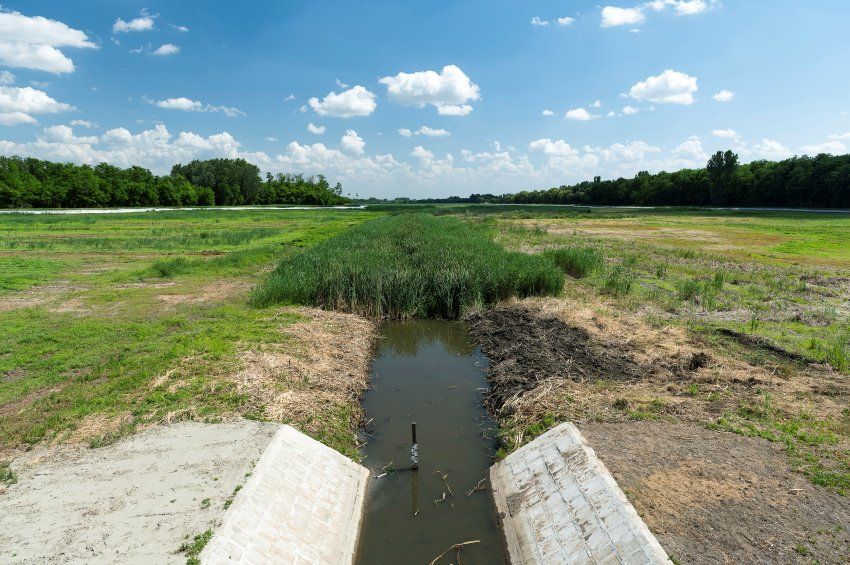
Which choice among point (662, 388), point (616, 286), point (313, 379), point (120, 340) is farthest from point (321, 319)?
point (616, 286)

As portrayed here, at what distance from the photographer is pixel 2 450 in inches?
269

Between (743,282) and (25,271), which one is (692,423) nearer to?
(743,282)

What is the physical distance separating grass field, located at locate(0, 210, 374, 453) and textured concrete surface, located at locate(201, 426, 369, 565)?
0.99 m

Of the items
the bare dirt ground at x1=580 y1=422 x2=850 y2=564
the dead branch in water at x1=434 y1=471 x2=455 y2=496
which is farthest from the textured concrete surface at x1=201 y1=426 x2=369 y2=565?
the bare dirt ground at x1=580 y1=422 x2=850 y2=564

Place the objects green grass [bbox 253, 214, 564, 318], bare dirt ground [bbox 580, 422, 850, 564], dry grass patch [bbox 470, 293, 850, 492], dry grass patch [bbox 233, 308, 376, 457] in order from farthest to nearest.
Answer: green grass [bbox 253, 214, 564, 318] < dry grass patch [bbox 233, 308, 376, 457] < dry grass patch [bbox 470, 293, 850, 492] < bare dirt ground [bbox 580, 422, 850, 564]

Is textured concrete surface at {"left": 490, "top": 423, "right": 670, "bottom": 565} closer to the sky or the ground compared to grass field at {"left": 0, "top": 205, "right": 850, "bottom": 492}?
closer to the ground

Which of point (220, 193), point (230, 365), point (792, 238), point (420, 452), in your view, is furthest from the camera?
point (220, 193)

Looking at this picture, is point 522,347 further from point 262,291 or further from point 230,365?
point 262,291

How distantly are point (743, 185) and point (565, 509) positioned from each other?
90.7m

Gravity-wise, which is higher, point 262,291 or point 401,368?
point 262,291

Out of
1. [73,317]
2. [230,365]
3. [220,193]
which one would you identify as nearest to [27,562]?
[230,365]

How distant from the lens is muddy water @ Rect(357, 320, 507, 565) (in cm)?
619

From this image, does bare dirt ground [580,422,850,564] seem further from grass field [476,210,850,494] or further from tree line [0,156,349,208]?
tree line [0,156,349,208]

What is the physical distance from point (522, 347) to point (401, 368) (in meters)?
3.25
